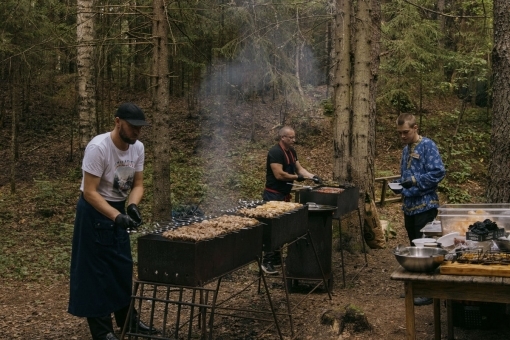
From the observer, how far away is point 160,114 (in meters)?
8.49

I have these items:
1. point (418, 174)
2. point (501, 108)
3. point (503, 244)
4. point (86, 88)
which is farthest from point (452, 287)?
point (86, 88)

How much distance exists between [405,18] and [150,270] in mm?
15324

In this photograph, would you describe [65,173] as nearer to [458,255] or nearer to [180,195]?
[180,195]

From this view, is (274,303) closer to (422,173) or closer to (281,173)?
(281,173)

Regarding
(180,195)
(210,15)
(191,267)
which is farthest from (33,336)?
(210,15)

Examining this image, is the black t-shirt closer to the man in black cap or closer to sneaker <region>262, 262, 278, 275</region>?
sneaker <region>262, 262, 278, 275</region>

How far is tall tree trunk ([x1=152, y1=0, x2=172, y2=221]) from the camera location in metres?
8.22

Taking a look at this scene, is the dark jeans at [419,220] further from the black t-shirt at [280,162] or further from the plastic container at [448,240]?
the black t-shirt at [280,162]

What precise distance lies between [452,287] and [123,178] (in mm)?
2876

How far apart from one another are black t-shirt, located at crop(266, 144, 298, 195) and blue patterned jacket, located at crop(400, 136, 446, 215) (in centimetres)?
218

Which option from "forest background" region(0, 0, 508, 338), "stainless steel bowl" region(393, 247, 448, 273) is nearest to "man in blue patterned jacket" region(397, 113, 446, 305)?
"stainless steel bowl" region(393, 247, 448, 273)

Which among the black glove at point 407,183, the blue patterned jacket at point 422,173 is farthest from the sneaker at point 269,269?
the black glove at point 407,183

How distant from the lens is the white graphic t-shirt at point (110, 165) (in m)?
4.50

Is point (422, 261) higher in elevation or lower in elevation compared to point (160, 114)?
lower
